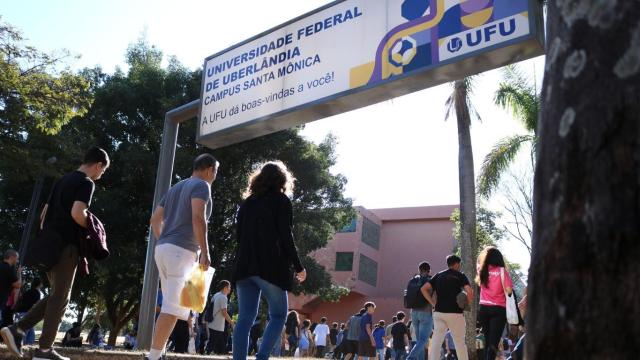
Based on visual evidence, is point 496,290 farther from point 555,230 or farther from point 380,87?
point 555,230

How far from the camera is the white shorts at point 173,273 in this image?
4.41 meters

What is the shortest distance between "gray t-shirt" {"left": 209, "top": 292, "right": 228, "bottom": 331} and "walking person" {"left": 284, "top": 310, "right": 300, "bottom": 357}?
7144 mm

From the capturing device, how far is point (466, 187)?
16.0m

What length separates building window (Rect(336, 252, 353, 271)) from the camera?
43.3 meters

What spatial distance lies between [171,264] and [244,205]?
2.36ft

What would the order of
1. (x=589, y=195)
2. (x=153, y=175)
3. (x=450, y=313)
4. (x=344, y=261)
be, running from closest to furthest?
(x=589, y=195)
(x=450, y=313)
(x=153, y=175)
(x=344, y=261)

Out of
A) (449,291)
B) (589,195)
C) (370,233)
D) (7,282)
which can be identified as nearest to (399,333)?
(449,291)

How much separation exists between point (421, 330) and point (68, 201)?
577 cm

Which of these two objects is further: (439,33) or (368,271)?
(368,271)

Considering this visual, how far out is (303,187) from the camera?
23.3m

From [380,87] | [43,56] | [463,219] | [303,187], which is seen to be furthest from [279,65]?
[303,187]

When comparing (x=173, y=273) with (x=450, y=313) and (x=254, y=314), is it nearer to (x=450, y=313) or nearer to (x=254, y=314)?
(x=254, y=314)

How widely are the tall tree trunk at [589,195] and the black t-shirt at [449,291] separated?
6.34 meters

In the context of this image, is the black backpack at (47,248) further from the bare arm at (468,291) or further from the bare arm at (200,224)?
the bare arm at (468,291)
